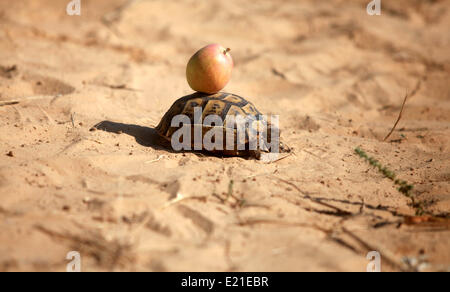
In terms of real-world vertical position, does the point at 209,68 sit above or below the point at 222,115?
above

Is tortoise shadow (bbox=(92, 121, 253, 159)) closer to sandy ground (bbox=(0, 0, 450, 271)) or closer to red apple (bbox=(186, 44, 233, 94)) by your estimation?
sandy ground (bbox=(0, 0, 450, 271))

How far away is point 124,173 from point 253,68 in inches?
138

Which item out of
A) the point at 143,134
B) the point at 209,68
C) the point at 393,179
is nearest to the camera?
the point at 393,179

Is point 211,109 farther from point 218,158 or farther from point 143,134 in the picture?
point 143,134

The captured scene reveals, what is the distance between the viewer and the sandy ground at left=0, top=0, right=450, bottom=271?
2.37 metres

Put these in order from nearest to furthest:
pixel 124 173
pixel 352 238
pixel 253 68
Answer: pixel 352 238
pixel 124 173
pixel 253 68

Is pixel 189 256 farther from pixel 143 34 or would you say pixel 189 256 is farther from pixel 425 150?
pixel 143 34

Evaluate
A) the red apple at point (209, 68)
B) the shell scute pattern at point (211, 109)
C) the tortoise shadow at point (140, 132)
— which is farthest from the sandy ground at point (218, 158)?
the red apple at point (209, 68)

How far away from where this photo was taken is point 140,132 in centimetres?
397

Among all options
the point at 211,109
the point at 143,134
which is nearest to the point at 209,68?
the point at 211,109

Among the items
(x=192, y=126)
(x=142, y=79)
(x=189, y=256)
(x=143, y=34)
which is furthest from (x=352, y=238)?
Answer: (x=143, y=34)

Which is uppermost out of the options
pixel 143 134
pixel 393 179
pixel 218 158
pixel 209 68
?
pixel 209 68

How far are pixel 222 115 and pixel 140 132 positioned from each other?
3.01 ft

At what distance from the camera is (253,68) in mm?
6078
